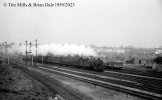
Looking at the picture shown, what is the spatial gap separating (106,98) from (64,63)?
26.0 metres

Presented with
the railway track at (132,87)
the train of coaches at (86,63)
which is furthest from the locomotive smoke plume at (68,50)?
the railway track at (132,87)

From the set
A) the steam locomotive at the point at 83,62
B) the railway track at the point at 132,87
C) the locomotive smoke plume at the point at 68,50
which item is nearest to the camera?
the railway track at the point at 132,87

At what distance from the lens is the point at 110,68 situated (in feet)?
119

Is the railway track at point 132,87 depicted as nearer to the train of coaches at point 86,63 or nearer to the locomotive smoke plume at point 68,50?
the train of coaches at point 86,63

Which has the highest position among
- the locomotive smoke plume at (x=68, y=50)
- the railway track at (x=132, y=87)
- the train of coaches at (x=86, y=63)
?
the locomotive smoke plume at (x=68, y=50)

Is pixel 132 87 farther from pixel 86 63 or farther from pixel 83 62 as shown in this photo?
pixel 83 62

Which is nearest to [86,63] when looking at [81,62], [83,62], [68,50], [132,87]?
[83,62]

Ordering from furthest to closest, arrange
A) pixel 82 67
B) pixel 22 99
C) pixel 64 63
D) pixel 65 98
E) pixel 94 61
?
1. pixel 64 63
2. pixel 82 67
3. pixel 94 61
4. pixel 65 98
5. pixel 22 99

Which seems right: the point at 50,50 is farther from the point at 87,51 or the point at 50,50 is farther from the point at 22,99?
the point at 22,99

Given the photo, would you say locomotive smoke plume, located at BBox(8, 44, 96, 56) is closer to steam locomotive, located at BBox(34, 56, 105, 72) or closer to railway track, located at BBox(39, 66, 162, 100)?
steam locomotive, located at BBox(34, 56, 105, 72)

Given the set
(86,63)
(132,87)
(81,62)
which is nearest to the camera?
(132,87)

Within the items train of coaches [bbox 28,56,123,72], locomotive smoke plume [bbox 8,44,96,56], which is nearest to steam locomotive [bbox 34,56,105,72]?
train of coaches [bbox 28,56,123,72]

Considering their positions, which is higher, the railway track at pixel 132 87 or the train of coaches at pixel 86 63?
the train of coaches at pixel 86 63

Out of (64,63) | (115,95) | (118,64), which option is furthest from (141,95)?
(64,63)
